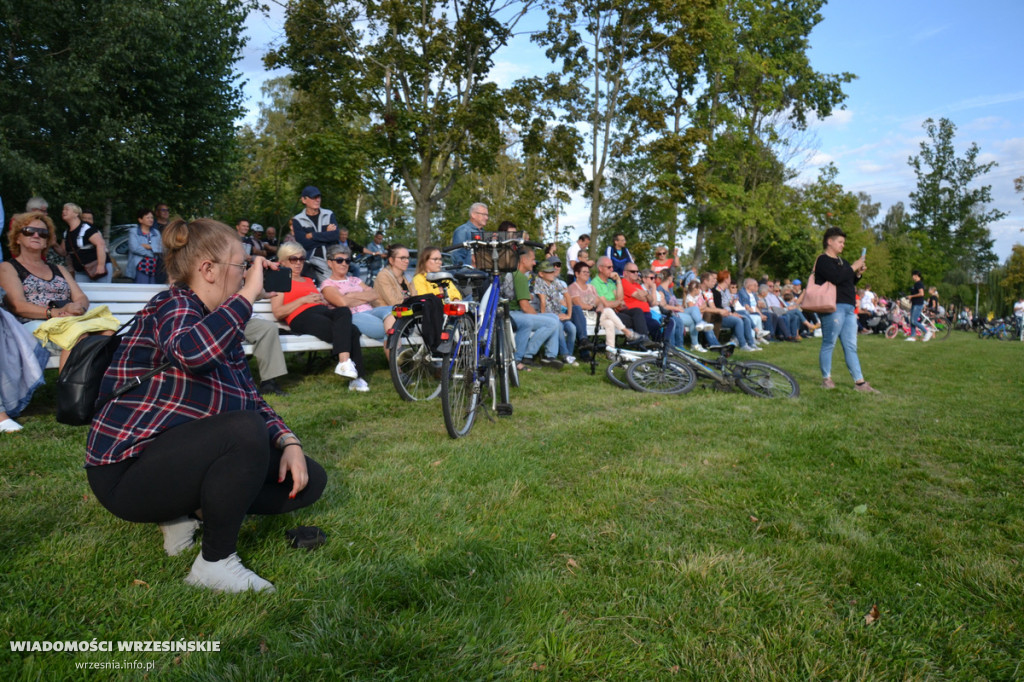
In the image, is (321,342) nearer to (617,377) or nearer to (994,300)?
(617,377)

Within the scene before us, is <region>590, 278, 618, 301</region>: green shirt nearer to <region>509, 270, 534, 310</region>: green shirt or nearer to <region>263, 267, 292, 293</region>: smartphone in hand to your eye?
<region>509, 270, 534, 310</region>: green shirt

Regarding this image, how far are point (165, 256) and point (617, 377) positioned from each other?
18.3 feet

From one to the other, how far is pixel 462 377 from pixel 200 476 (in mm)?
2706

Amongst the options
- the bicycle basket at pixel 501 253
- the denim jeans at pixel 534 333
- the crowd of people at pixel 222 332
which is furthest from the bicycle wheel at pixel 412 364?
the denim jeans at pixel 534 333

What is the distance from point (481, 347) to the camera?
5086mm

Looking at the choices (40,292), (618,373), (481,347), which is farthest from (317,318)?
(618,373)

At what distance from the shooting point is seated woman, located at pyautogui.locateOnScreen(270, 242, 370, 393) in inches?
259

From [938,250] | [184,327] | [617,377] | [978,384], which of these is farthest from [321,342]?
[938,250]

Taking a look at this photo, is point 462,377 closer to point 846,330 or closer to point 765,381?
point 765,381

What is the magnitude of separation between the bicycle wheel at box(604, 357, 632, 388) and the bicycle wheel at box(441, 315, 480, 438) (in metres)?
2.69

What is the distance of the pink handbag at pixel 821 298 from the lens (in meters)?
7.08

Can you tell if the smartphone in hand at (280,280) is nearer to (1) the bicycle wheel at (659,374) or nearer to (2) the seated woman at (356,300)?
(2) the seated woman at (356,300)

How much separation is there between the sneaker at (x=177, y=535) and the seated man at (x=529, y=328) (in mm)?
6021

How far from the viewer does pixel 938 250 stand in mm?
55469
